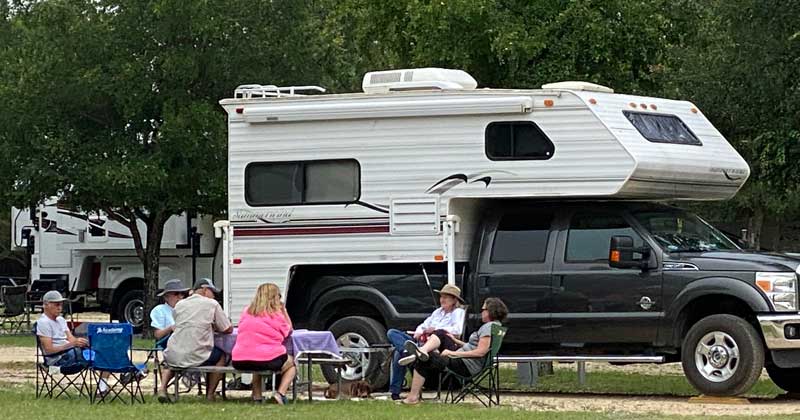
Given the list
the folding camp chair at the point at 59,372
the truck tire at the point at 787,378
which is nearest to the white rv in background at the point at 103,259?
the folding camp chair at the point at 59,372

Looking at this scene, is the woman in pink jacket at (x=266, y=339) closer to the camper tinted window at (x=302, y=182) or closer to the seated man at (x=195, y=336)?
the seated man at (x=195, y=336)

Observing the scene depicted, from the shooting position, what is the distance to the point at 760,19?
61.5 feet

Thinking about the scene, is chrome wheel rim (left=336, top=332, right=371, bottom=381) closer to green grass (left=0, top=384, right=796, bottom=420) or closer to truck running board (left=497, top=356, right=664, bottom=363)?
green grass (left=0, top=384, right=796, bottom=420)

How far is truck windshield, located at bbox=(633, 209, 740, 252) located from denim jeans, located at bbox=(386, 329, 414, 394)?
2.45 metres

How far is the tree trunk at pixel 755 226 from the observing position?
33.5 meters

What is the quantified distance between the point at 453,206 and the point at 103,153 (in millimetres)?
10753

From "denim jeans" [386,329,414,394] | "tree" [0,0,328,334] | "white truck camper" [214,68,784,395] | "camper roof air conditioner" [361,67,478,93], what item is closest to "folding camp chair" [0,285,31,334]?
"tree" [0,0,328,334]

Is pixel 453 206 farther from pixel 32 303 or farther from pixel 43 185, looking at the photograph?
pixel 32 303

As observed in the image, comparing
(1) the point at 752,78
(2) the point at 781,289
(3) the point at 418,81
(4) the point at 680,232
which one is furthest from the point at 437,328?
(1) the point at 752,78

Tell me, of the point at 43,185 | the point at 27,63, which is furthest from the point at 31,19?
the point at 43,185

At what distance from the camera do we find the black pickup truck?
42.6 ft

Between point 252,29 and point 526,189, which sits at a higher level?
point 252,29

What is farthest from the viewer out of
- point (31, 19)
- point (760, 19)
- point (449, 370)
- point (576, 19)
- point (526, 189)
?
point (31, 19)

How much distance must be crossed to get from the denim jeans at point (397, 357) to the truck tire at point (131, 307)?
47.4 feet
